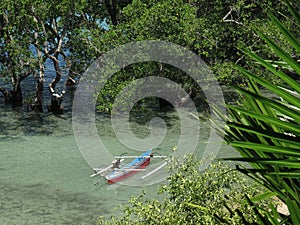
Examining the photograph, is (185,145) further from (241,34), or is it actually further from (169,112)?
(241,34)

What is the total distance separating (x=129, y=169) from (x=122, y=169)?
Answer: 351 millimetres

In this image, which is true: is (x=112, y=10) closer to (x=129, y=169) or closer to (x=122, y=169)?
(x=129, y=169)

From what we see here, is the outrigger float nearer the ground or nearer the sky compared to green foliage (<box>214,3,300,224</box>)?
nearer the ground

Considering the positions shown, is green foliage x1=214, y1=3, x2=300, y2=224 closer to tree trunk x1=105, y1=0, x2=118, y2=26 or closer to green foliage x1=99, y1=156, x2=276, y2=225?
green foliage x1=99, y1=156, x2=276, y2=225

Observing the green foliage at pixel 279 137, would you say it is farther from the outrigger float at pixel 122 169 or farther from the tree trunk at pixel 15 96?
the tree trunk at pixel 15 96

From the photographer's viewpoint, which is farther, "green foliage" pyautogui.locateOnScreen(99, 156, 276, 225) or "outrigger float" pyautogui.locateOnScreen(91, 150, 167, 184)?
"outrigger float" pyautogui.locateOnScreen(91, 150, 167, 184)

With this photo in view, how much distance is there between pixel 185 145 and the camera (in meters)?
26.2

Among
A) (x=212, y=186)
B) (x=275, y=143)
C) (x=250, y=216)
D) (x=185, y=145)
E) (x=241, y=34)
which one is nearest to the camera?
(x=275, y=143)

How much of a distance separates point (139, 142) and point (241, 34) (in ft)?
31.9

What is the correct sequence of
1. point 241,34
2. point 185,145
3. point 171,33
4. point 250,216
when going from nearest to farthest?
point 250,216 < point 185,145 < point 171,33 < point 241,34

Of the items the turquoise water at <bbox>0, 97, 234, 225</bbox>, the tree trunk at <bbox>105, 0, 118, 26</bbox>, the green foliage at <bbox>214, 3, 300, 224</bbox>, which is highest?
the tree trunk at <bbox>105, 0, 118, 26</bbox>

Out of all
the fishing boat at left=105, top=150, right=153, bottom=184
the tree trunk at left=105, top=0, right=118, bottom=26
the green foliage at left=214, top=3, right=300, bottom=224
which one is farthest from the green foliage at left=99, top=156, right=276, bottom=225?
the tree trunk at left=105, top=0, right=118, bottom=26

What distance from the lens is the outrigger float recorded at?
21.0 metres

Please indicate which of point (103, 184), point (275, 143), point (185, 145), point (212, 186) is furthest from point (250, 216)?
point (185, 145)
